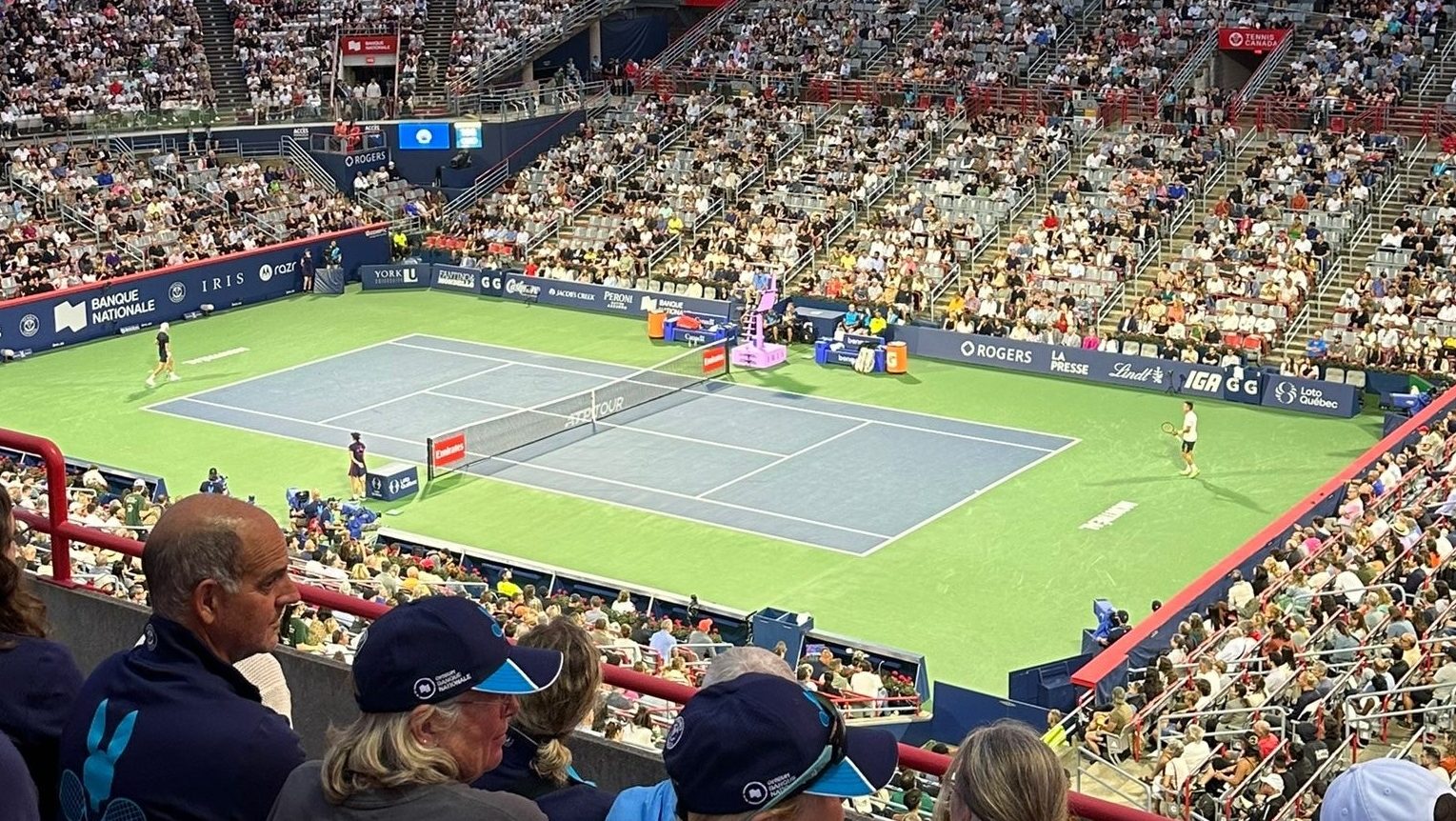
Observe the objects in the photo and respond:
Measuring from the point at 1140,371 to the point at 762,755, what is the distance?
35226 millimetres

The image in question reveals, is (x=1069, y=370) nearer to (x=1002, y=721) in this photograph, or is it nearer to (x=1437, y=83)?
(x=1437, y=83)

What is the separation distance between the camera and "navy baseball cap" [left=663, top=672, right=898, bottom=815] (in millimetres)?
4289

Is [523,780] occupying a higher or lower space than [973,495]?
higher

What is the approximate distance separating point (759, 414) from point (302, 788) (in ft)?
105

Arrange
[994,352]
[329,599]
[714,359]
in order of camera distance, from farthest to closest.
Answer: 1. [994,352]
2. [714,359]
3. [329,599]

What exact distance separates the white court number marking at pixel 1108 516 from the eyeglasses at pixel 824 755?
25753mm

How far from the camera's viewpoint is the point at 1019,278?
41906 mm

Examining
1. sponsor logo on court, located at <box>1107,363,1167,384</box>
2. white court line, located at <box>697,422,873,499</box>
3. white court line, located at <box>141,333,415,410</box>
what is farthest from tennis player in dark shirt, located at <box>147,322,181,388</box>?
sponsor logo on court, located at <box>1107,363,1167,384</box>

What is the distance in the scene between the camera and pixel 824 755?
4.35 metres

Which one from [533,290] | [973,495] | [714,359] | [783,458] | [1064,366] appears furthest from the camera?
[533,290]

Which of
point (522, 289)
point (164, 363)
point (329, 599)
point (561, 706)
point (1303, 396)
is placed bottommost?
point (1303, 396)

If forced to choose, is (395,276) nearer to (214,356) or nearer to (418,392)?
(214,356)

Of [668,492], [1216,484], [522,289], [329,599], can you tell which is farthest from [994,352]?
[329,599]

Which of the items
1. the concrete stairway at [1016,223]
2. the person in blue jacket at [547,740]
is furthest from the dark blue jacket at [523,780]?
the concrete stairway at [1016,223]
